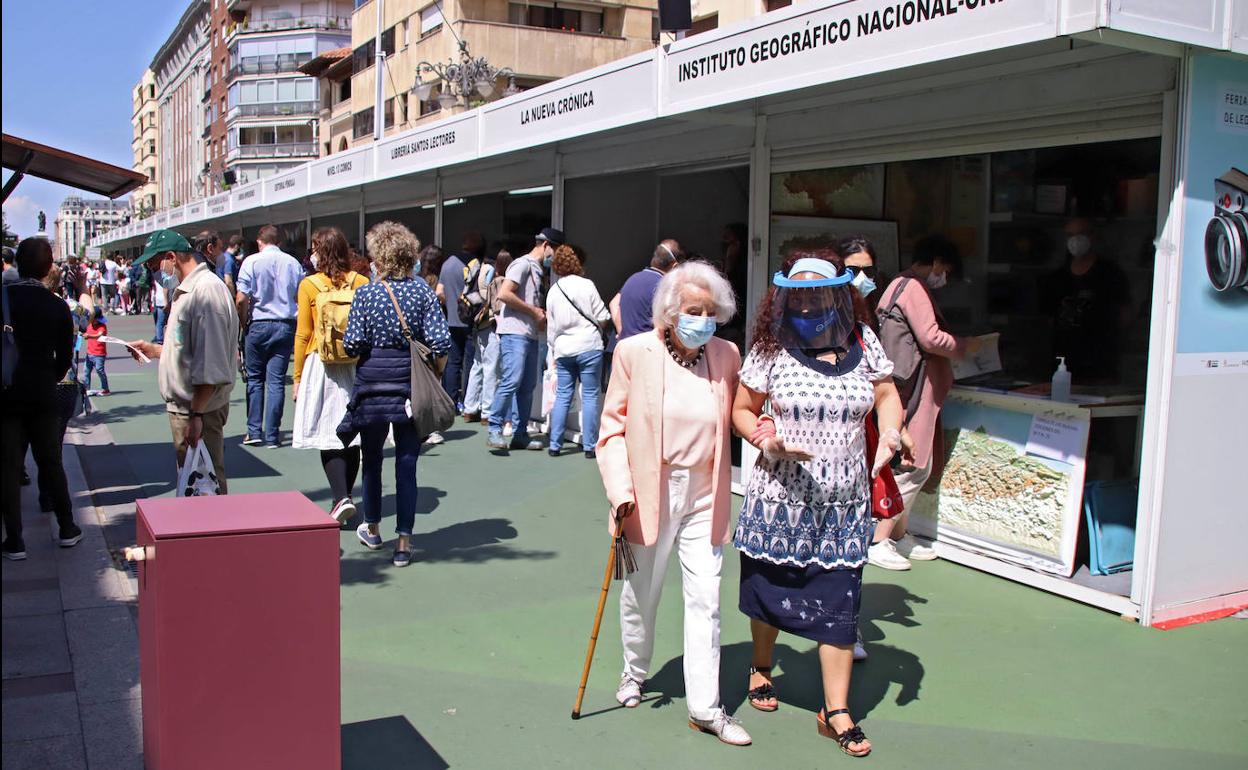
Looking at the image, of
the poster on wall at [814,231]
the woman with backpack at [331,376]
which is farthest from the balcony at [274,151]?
the woman with backpack at [331,376]

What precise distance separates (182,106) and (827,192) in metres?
115

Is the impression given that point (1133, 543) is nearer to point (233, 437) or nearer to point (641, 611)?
point (641, 611)

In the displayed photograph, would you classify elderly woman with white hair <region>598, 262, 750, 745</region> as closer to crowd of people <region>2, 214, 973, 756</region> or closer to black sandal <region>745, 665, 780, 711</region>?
crowd of people <region>2, 214, 973, 756</region>

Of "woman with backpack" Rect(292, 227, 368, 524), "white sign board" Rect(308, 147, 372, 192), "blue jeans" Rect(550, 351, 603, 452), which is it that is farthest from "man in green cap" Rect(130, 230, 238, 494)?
"white sign board" Rect(308, 147, 372, 192)

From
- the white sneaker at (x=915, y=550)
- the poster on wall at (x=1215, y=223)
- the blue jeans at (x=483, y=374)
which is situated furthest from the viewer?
the blue jeans at (x=483, y=374)

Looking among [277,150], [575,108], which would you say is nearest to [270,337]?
[575,108]

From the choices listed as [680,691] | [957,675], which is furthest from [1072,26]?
[680,691]

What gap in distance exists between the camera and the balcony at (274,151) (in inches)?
3123

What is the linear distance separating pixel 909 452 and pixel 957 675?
109 cm

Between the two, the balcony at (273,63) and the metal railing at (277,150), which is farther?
the balcony at (273,63)

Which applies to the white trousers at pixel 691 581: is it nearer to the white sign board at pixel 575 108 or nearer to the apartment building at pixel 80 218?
the white sign board at pixel 575 108

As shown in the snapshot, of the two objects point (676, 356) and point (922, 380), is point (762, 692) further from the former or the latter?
point (922, 380)

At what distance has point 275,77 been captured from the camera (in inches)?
3159

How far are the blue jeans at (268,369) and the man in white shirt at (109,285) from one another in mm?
30737
